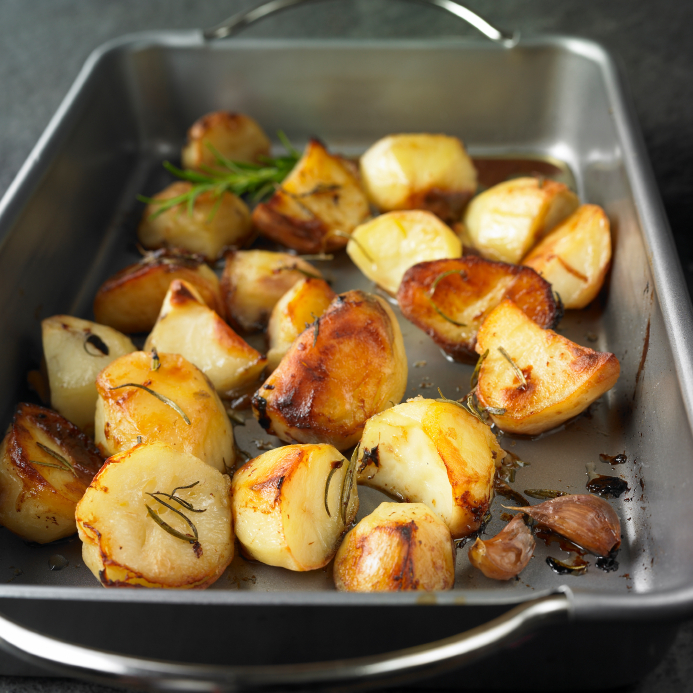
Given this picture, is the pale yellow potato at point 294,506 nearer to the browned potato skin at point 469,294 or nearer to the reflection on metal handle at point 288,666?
the reflection on metal handle at point 288,666

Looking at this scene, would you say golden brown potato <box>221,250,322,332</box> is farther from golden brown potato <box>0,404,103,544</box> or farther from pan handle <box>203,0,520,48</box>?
pan handle <box>203,0,520,48</box>

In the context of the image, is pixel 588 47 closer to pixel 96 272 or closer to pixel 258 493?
pixel 96 272

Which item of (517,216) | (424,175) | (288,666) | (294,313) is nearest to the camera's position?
(288,666)

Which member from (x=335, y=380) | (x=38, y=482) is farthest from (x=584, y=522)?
(x=38, y=482)

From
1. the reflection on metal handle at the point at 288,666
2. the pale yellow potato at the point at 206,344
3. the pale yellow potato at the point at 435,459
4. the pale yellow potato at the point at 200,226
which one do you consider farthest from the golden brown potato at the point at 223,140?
the reflection on metal handle at the point at 288,666

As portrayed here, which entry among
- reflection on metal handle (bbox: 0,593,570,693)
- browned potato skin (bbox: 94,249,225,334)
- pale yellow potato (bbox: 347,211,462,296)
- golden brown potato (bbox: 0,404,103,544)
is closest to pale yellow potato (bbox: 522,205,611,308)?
pale yellow potato (bbox: 347,211,462,296)

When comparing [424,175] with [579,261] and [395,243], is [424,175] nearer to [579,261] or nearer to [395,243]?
[395,243]
